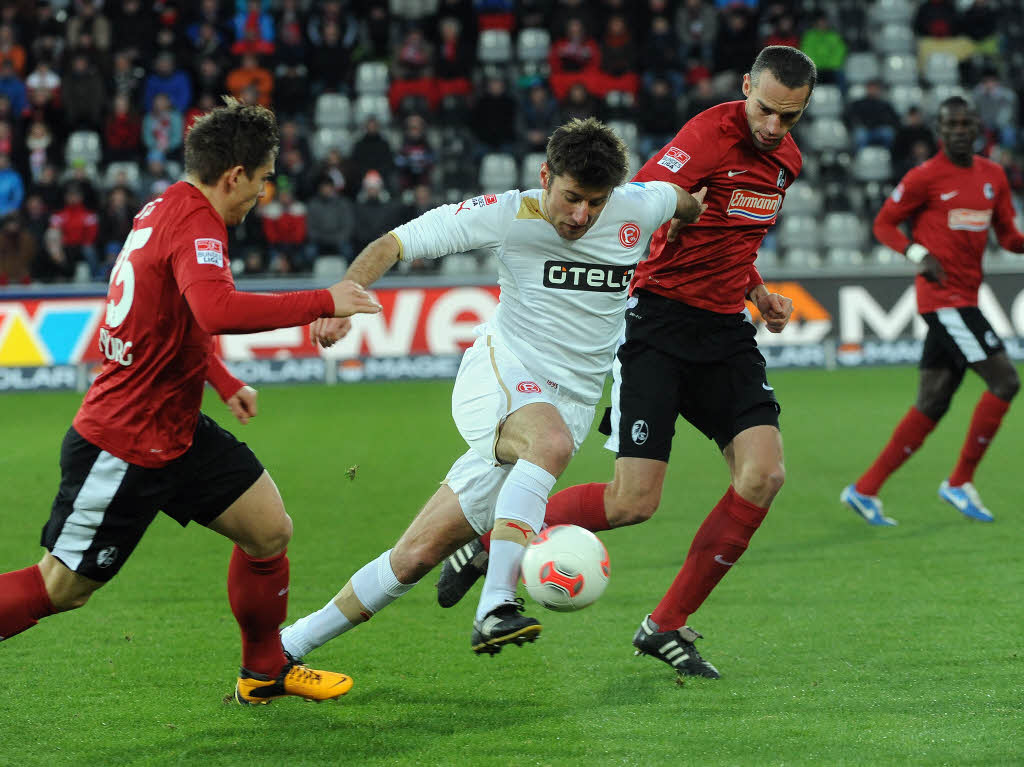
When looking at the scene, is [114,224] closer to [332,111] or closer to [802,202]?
[332,111]

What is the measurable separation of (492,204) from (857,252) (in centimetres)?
1403

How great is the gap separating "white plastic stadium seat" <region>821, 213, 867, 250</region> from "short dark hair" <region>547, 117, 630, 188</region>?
552 inches

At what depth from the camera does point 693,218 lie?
5.14m

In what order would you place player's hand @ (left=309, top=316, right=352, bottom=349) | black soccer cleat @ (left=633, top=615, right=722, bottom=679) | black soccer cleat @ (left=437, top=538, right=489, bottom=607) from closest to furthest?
player's hand @ (left=309, top=316, right=352, bottom=349), black soccer cleat @ (left=633, top=615, right=722, bottom=679), black soccer cleat @ (left=437, top=538, right=489, bottom=607)

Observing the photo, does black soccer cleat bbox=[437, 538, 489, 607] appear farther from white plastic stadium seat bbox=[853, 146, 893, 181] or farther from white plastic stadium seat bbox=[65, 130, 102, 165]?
white plastic stadium seat bbox=[853, 146, 893, 181]

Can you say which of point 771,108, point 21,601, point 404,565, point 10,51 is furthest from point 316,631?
point 10,51

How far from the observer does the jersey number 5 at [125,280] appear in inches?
162

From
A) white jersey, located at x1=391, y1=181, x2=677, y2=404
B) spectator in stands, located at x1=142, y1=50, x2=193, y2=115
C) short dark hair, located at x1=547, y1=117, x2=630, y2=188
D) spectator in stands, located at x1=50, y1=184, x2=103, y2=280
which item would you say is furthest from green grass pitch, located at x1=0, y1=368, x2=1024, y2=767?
spectator in stands, located at x1=142, y1=50, x2=193, y2=115

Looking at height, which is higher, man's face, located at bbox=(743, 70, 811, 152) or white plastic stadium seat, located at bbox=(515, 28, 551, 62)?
man's face, located at bbox=(743, 70, 811, 152)

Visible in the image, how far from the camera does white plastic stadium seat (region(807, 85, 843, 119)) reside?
1981 centimetres

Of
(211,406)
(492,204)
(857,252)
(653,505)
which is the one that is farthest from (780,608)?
(857,252)

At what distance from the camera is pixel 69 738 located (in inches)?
166

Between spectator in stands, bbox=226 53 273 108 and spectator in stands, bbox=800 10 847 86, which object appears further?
spectator in stands, bbox=800 10 847 86

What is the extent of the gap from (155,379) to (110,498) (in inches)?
15.7
